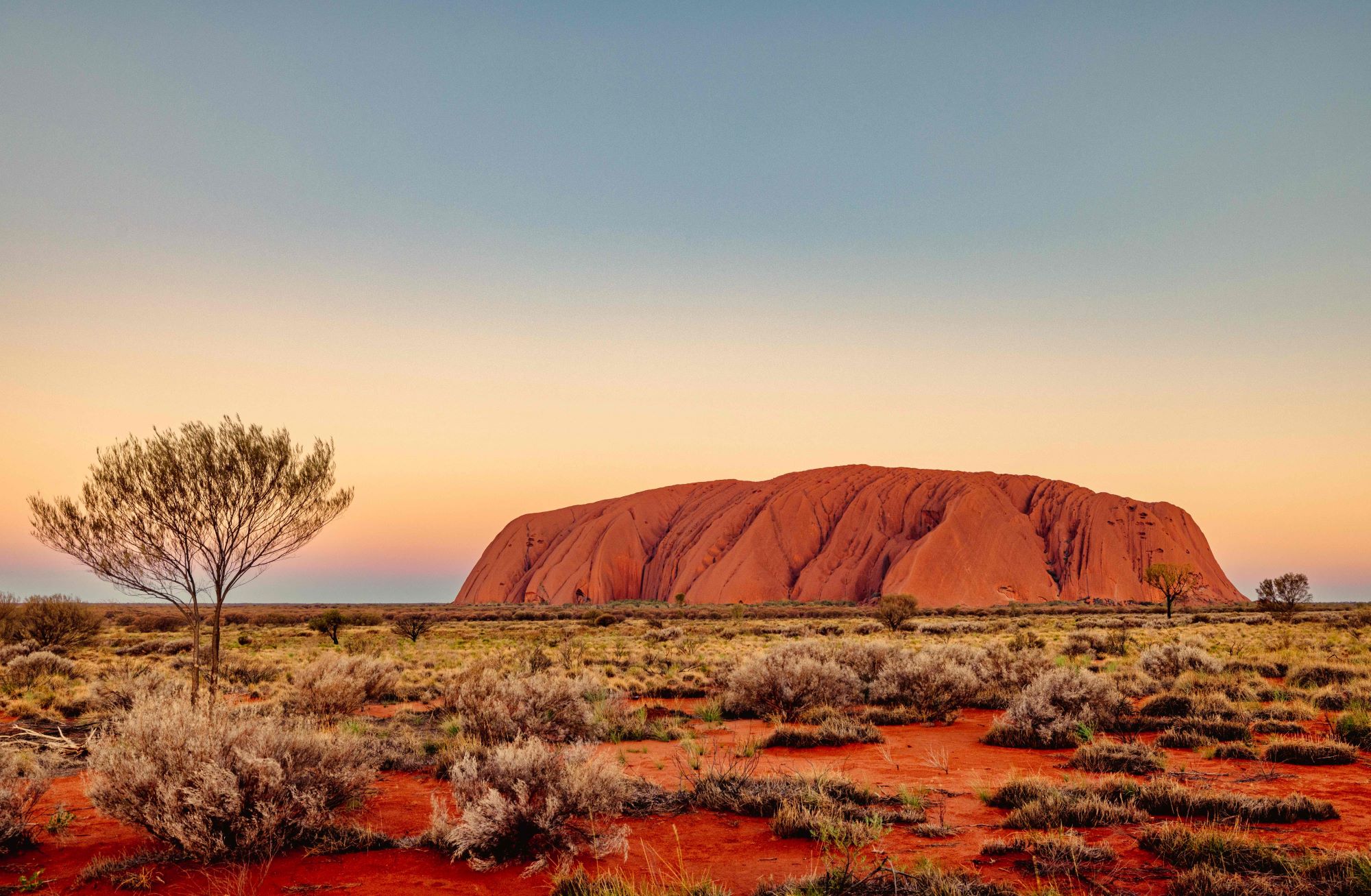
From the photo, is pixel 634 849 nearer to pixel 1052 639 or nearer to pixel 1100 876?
pixel 1100 876

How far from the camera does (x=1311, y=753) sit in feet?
27.4

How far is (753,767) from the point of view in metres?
7.57

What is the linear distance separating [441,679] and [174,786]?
12.2 meters

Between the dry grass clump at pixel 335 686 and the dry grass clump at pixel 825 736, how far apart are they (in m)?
7.23

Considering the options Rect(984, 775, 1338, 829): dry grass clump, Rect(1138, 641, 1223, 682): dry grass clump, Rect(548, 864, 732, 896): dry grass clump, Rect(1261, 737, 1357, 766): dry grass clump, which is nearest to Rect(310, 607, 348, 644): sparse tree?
Rect(1138, 641, 1223, 682): dry grass clump

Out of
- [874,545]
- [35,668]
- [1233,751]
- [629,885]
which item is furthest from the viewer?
[874,545]

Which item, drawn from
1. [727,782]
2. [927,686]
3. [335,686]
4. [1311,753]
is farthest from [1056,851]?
[335,686]

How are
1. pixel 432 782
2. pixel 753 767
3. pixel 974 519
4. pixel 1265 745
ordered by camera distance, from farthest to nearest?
1. pixel 974 519
2. pixel 1265 745
3. pixel 432 782
4. pixel 753 767

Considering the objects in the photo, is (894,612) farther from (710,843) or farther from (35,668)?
(710,843)

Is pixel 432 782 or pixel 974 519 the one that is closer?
pixel 432 782

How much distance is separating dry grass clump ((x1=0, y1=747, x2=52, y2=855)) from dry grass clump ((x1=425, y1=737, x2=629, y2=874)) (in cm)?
332

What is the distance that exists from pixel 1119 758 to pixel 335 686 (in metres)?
11.4

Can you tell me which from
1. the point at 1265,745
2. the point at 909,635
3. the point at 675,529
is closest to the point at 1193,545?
the point at 675,529

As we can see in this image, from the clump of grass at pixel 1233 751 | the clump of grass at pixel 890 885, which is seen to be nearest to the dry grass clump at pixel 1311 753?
the clump of grass at pixel 1233 751
